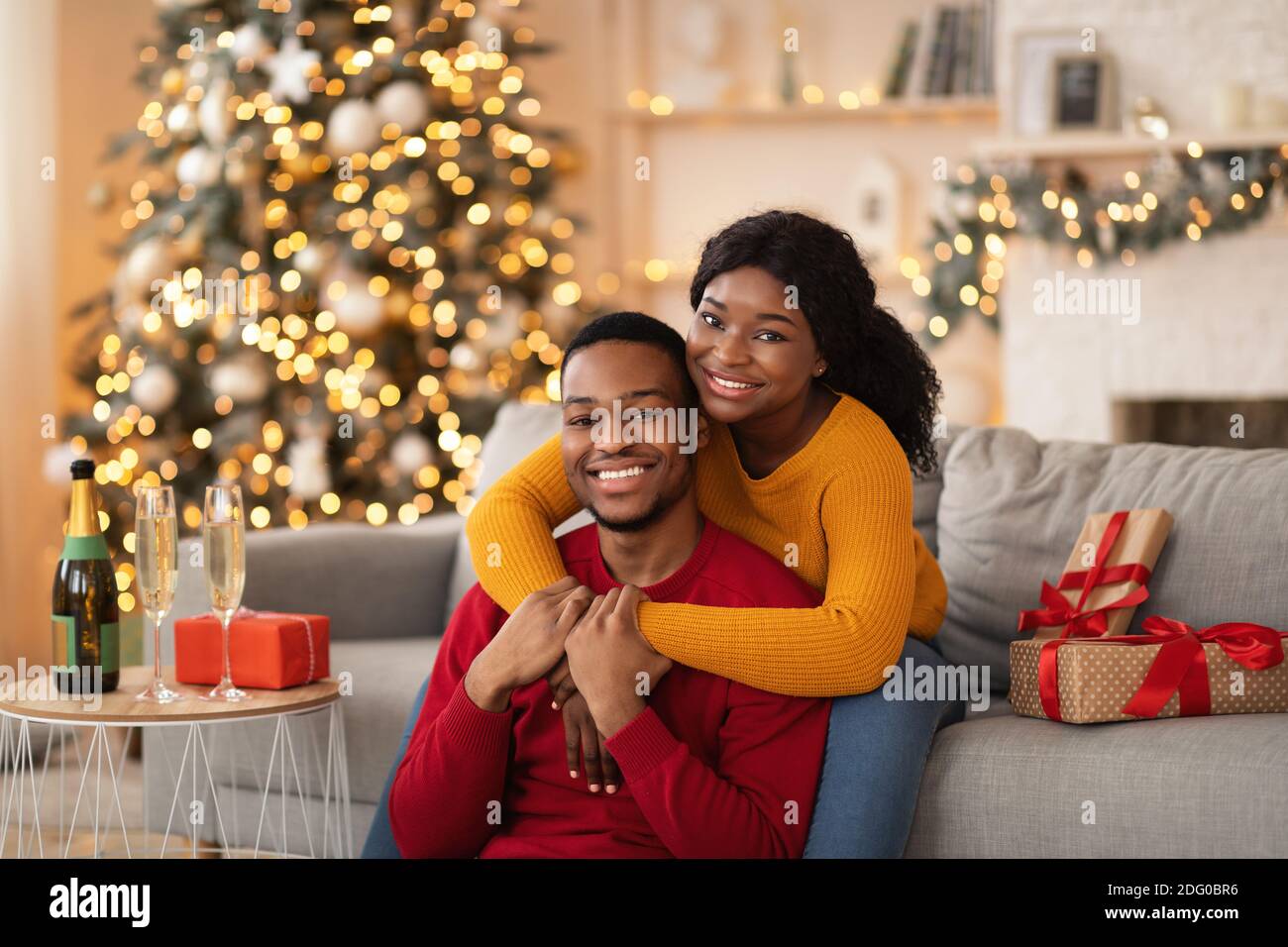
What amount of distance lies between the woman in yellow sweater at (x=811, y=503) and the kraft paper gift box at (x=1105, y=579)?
0.27 meters

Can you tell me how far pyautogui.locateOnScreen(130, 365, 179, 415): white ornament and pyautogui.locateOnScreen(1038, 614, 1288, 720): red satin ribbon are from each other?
8.97 feet

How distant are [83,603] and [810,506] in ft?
3.25

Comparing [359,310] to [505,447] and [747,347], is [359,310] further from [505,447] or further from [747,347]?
[747,347]

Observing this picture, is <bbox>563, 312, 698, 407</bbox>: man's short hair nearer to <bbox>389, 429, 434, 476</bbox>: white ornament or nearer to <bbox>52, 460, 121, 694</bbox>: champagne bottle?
<bbox>52, 460, 121, 694</bbox>: champagne bottle

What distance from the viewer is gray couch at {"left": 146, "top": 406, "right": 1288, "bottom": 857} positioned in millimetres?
1678

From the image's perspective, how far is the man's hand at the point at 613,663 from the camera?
1.46 m

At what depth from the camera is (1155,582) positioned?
207 centimetres

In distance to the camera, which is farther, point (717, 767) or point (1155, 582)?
point (1155, 582)

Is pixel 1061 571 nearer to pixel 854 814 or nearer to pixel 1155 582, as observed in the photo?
pixel 1155 582

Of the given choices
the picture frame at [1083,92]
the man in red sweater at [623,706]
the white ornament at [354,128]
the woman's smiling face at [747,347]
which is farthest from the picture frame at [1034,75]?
the man in red sweater at [623,706]

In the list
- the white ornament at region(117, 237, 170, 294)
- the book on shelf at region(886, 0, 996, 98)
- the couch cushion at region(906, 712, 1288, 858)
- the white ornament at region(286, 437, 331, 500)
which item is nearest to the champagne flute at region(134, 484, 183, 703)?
the couch cushion at region(906, 712, 1288, 858)
